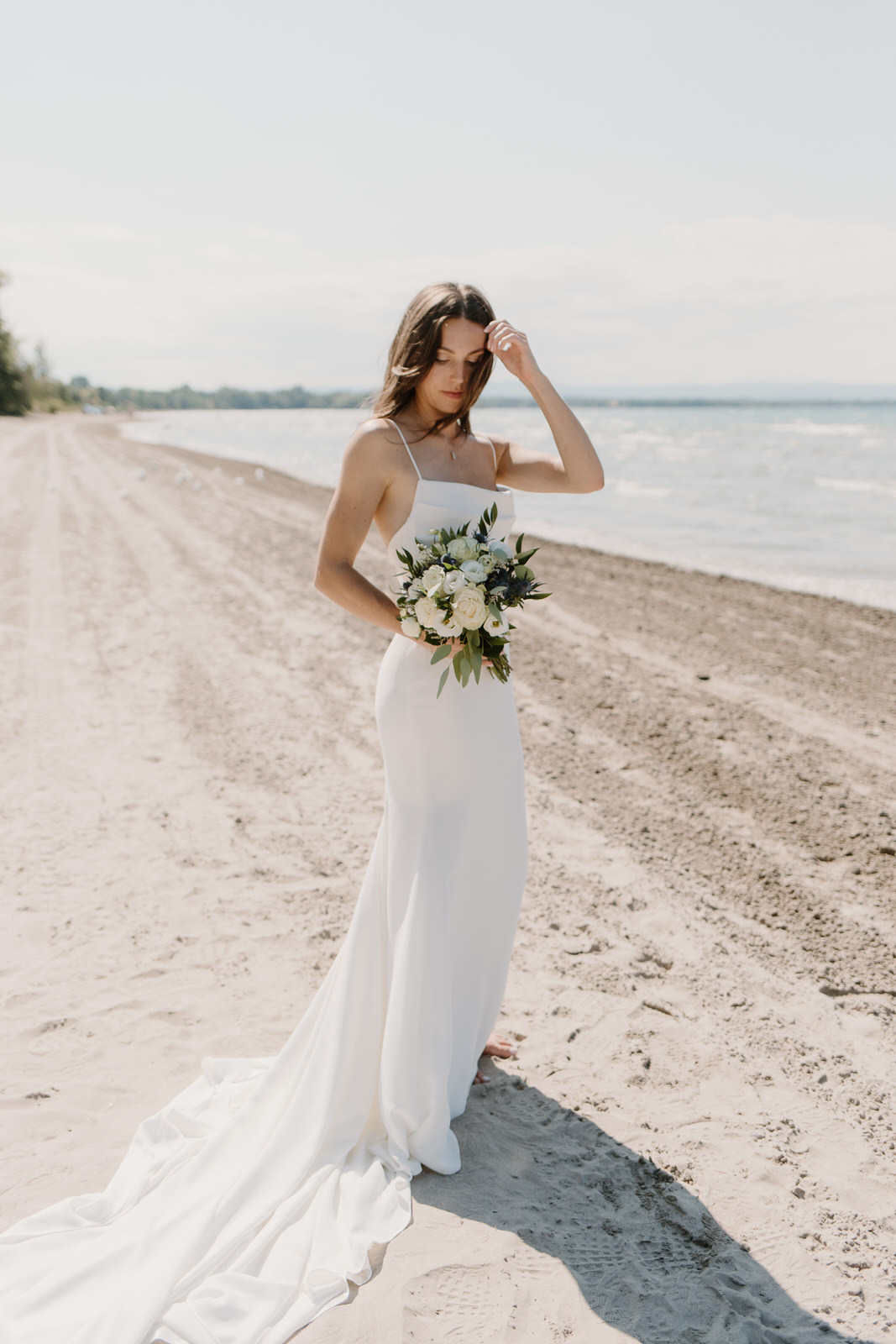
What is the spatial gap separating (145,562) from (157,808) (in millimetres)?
8554

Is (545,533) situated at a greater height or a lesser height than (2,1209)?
greater

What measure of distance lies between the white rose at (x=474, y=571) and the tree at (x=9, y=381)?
75706mm

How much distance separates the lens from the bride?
2648 mm

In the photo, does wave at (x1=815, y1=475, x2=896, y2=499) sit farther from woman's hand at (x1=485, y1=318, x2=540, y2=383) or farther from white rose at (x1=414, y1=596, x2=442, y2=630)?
white rose at (x1=414, y1=596, x2=442, y2=630)

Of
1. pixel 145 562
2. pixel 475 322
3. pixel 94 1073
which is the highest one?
pixel 475 322

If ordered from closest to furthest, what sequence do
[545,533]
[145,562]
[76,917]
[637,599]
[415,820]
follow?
1. [415,820]
2. [76,917]
3. [637,599]
4. [145,562]
5. [545,533]

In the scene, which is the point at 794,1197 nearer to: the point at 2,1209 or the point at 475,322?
the point at 2,1209

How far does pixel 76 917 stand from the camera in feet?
14.7

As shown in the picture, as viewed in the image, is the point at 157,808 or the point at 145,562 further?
the point at 145,562

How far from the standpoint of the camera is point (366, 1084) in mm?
2947

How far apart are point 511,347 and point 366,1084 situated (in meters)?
2.46

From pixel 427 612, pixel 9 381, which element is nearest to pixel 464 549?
pixel 427 612

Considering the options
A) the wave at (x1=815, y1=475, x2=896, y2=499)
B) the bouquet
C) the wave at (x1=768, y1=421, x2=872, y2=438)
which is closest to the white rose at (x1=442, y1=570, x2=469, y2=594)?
the bouquet

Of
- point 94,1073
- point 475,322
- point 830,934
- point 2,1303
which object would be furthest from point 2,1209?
point 830,934
